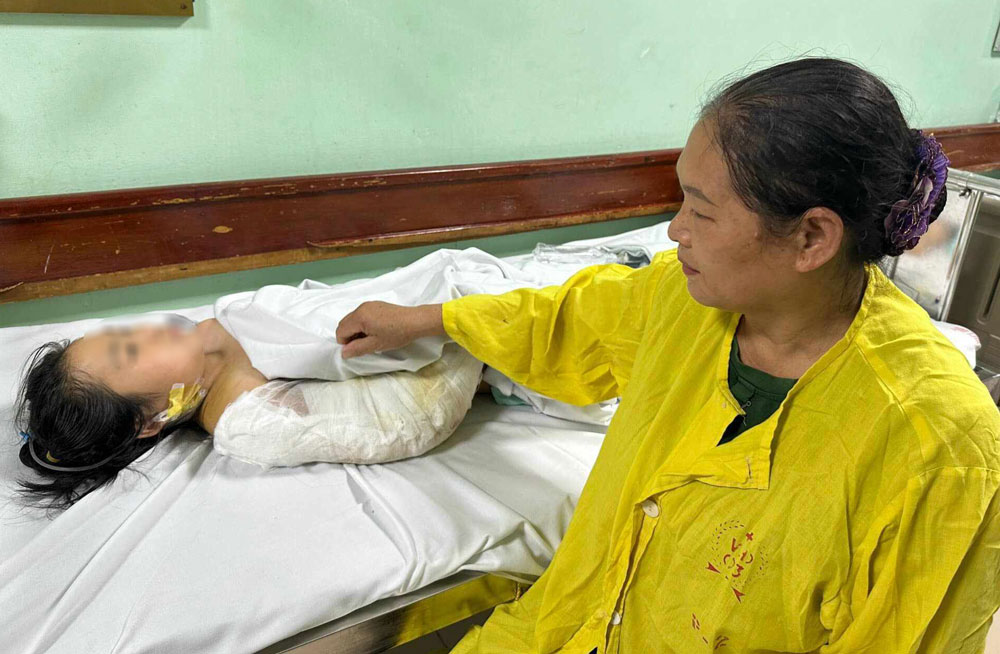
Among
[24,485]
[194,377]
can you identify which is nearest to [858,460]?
[194,377]

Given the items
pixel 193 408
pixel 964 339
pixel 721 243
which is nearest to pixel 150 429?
pixel 193 408

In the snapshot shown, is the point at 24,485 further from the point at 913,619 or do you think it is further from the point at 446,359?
the point at 913,619

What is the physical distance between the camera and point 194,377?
5.35ft

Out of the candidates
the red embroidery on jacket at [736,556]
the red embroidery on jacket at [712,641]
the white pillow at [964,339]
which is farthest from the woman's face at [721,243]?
the white pillow at [964,339]

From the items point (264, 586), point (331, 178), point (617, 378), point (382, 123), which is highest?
point (382, 123)

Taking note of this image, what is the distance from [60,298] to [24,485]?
2.34 ft

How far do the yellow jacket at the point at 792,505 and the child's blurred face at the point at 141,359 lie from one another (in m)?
0.96

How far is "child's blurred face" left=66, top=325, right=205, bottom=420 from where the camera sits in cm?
154

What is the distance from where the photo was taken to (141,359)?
62.0 inches

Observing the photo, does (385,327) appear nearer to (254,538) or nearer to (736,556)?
(254,538)

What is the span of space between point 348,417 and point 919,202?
115cm

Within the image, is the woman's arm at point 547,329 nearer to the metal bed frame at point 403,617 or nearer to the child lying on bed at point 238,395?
the child lying on bed at point 238,395

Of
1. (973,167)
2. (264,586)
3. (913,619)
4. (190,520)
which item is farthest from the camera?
(973,167)

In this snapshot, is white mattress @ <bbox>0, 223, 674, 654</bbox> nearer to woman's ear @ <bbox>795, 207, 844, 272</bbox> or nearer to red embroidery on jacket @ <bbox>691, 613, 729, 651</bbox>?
red embroidery on jacket @ <bbox>691, 613, 729, 651</bbox>
